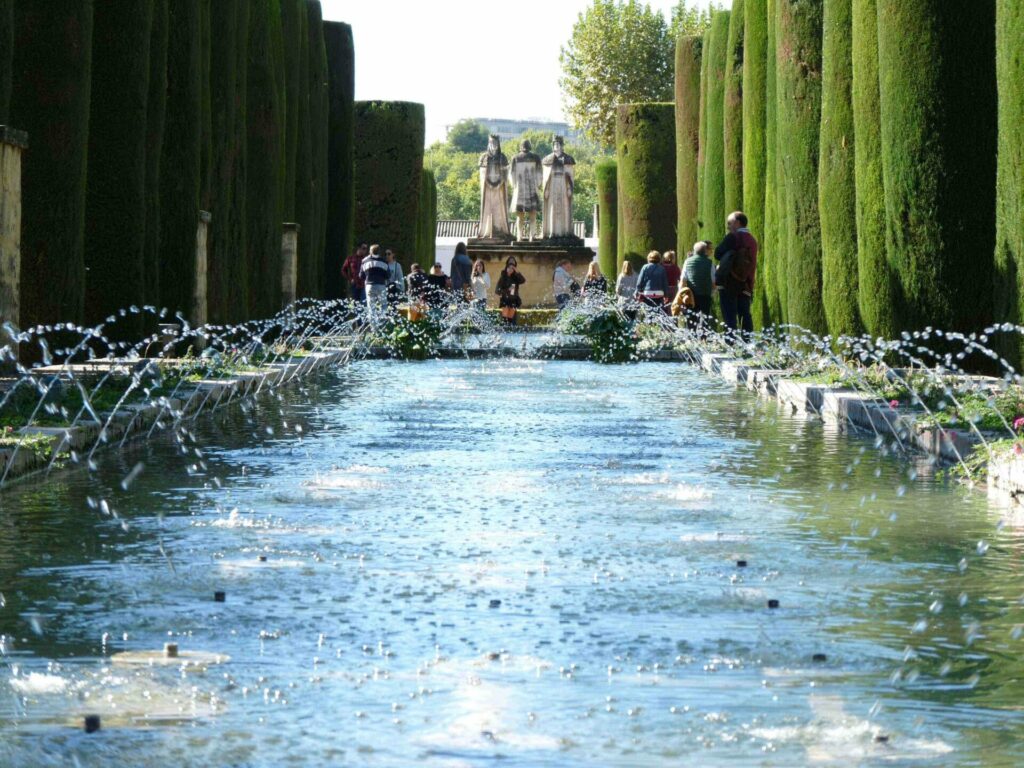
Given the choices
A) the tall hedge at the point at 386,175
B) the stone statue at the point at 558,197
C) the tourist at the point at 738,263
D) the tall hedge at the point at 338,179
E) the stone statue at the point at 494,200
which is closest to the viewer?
the tourist at the point at 738,263

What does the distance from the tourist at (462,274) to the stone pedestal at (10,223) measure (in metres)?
20.6

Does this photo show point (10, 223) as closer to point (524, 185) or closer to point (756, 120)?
point (756, 120)

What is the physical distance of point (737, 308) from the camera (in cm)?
2188

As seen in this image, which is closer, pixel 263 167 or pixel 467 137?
pixel 263 167

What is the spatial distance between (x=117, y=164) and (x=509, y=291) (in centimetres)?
1746

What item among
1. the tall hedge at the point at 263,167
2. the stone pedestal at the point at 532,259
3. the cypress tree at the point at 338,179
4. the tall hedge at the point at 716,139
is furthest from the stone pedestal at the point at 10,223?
the stone pedestal at the point at 532,259

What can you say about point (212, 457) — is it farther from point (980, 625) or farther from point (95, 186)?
point (95, 186)

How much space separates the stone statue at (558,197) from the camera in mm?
47875

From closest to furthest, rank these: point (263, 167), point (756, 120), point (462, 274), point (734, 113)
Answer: point (263, 167) → point (756, 120) → point (734, 113) → point (462, 274)

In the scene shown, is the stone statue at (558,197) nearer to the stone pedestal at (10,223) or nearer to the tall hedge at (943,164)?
the tall hedge at (943,164)

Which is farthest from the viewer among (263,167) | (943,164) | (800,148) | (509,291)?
(509,291)

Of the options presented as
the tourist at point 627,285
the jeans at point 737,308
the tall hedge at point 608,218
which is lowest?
the jeans at point 737,308

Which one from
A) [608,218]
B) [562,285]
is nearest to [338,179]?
[562,285]

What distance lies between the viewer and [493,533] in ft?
24.1
